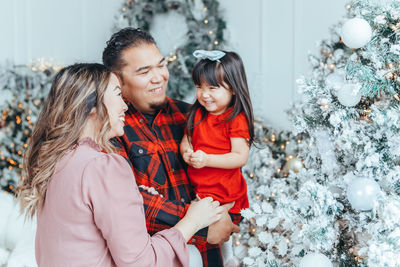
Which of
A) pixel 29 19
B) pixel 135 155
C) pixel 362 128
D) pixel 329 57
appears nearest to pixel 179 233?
pixel 135 155

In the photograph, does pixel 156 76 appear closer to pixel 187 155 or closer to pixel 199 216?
pixel 187 155

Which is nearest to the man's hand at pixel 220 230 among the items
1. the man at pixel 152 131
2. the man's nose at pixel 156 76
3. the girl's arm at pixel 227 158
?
the man at pixel 152 131

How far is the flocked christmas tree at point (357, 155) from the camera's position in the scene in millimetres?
1192

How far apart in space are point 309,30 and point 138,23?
5.44ft

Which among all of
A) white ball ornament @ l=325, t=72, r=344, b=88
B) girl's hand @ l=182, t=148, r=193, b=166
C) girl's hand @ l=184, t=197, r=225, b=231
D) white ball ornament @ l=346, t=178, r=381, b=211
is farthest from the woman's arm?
white ball ornament @ l=325, t=72, r=344, b=88

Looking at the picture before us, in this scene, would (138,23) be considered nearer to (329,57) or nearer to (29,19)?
(29,19)

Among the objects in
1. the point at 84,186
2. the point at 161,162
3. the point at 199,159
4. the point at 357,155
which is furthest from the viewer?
the point at 161,162

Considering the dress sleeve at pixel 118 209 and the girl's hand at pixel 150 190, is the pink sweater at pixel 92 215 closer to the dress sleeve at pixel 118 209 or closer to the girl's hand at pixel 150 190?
the dress sleeve at pixel 118 209

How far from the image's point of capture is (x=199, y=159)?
1687 mm

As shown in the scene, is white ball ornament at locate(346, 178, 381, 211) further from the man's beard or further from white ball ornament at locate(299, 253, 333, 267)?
the man's beard

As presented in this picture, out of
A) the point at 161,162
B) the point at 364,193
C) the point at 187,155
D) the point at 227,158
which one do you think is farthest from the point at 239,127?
the point at 364,193

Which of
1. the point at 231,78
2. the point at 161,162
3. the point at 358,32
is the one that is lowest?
the point at 161,162

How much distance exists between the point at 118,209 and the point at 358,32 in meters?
0.90

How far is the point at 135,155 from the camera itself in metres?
1.75
